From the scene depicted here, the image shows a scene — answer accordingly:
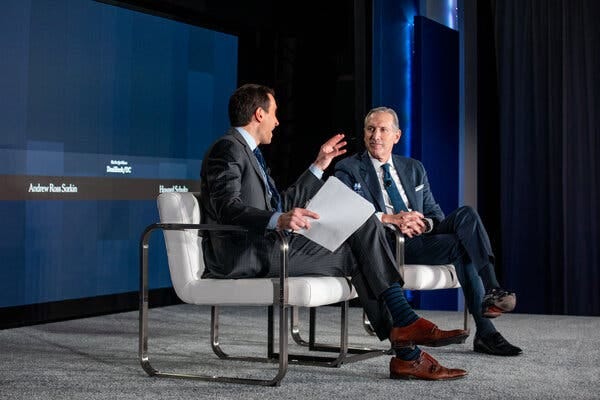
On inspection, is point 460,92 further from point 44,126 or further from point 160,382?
point 160,382

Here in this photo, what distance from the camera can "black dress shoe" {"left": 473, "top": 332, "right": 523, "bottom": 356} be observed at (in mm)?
4359

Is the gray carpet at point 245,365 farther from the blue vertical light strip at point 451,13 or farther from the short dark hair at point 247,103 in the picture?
the blue vertical light strip at point 451,13

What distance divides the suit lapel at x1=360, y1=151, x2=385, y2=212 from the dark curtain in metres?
2.52

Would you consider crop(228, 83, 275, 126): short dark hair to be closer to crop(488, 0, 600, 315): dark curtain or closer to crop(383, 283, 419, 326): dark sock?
crop(383, 283, 419, 326): dark sock

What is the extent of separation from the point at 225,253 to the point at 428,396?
93cm

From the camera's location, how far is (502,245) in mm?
7039

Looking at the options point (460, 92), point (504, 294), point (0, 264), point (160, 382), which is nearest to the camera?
point (160, 382)

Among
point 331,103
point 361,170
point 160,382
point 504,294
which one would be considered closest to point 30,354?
point 160,382

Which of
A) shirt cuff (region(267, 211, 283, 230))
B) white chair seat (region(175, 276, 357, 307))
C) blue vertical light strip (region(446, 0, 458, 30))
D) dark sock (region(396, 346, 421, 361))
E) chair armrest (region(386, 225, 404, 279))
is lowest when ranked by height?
dark sock (region(396, 346, 421, 361))

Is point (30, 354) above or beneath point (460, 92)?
beneath

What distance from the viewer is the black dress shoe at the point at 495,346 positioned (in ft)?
14.3

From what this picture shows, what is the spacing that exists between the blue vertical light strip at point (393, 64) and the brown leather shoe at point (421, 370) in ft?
10.9

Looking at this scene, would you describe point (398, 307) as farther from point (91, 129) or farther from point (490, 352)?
point (91, 129)

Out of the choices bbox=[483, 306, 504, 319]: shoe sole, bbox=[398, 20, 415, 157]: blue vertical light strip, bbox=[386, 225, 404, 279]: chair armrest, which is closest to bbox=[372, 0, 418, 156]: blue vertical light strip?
bbox=[398, 20, 415, 157]: blue vertical light strip
